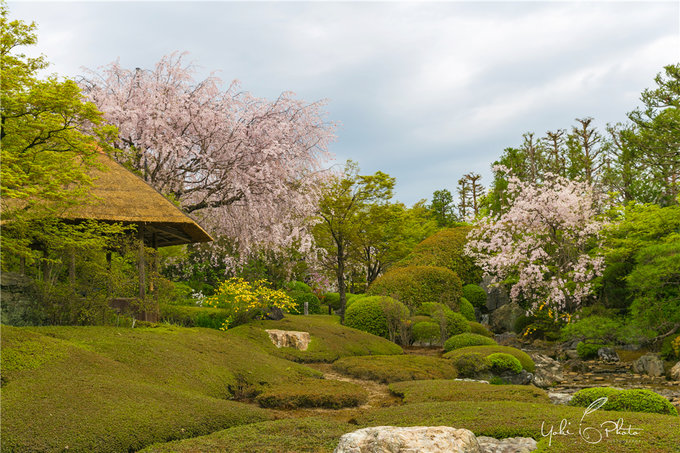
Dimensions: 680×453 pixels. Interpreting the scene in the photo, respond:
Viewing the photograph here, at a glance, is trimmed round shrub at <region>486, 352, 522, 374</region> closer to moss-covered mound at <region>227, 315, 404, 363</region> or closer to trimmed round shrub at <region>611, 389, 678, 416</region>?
moss-covered mound at <region>227, 315, 404, 363</region>

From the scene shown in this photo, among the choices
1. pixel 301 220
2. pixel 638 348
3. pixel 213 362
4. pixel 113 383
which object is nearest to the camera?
pixel 113 383

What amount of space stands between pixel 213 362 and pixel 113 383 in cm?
308

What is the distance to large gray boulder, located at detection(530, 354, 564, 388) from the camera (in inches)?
549

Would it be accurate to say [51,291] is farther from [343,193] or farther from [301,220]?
[343,193]

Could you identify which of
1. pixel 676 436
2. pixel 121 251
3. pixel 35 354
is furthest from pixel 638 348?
pixel 35 354

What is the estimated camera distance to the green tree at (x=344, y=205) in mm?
21812

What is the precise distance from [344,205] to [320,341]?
7636 mm

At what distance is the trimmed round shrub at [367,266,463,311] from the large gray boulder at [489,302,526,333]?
4095mm

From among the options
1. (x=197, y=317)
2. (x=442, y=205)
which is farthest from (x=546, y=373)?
(x=442, y=205)

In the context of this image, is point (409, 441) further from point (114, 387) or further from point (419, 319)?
point (419, 319)

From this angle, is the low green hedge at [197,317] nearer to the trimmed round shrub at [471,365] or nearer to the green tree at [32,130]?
the green tree at [32,130]

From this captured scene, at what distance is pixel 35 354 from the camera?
7848 mm

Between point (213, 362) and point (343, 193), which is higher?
point (343, 193)

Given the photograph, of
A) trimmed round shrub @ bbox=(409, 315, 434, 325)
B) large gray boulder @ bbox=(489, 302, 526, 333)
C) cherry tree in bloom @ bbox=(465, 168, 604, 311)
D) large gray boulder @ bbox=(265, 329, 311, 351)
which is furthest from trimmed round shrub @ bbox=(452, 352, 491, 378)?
large gray boulder @ bbox=(489, 302, 526, 333)
